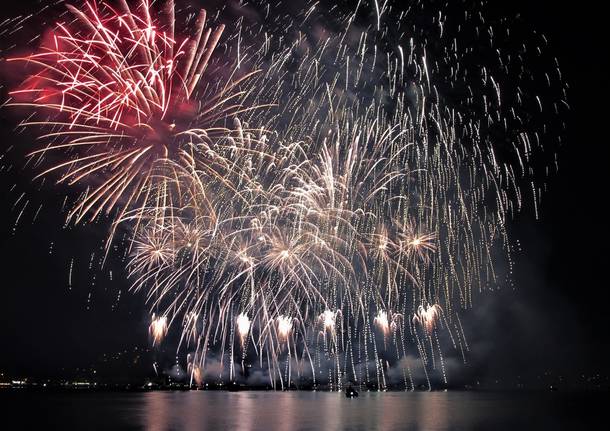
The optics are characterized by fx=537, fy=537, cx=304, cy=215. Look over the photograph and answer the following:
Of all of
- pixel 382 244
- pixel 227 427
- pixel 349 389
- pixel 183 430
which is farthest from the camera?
pixel 349 389

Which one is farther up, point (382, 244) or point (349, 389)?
point (382, 244)

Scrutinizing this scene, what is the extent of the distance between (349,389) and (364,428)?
79988mm

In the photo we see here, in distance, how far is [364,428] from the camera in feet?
123

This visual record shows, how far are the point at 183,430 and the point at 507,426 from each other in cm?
2479

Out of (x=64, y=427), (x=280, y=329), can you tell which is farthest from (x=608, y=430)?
(x=64, y=427)

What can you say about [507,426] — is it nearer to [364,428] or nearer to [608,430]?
[608,430]

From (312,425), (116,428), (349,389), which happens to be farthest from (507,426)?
(349,389)

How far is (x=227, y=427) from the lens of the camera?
3750 cm

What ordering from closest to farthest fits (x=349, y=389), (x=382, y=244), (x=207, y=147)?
(x=207, y=147) → (x=382, y=244) → (x=349, y=389)

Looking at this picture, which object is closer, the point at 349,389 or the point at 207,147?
the point at 207,147

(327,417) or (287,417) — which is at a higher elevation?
(287,417)

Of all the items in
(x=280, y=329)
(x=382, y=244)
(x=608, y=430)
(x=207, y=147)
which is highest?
(x=207, y=147)

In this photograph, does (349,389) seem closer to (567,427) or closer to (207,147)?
(567,427)

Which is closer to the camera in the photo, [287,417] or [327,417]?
[327,417]
